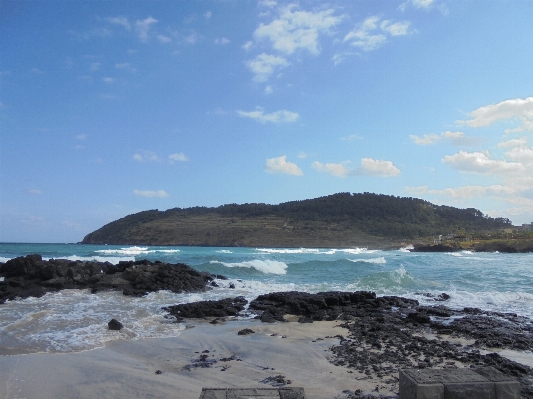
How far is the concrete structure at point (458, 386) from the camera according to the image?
4207 millimetres

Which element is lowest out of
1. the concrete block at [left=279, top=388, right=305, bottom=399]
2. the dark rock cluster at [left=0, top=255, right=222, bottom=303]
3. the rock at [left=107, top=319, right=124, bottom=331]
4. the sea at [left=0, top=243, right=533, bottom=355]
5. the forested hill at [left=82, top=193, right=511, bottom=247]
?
the sea at [left=0, top=243, right=533, bottom=355]

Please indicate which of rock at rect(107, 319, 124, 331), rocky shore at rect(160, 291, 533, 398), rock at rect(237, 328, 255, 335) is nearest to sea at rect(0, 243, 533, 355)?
rock at rect(107, 319, 124, 331)

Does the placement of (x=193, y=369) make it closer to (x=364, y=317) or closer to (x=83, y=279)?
(x=364, y=317)

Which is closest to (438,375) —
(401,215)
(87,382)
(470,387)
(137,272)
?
(470,387)

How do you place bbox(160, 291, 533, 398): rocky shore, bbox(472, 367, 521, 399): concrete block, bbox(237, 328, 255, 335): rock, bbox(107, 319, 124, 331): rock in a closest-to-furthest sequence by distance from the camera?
bbox(472, 367, 521, 399): concrete block, bbox(160, 291, 533, 398): rocky shore, bbox(237, 328, 255, 335): rock, bbox(107, 319, 124, 331): rock

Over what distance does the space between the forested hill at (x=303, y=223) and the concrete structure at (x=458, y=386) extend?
273 ft

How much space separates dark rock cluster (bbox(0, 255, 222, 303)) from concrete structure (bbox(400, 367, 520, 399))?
561 inches

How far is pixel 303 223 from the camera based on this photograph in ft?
325

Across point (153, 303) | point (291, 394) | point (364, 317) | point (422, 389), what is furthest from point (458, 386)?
point (153, 303)

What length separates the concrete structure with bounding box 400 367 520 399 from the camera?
4207 millimetres

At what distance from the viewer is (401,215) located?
343 feet

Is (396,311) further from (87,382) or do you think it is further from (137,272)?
(137,272)

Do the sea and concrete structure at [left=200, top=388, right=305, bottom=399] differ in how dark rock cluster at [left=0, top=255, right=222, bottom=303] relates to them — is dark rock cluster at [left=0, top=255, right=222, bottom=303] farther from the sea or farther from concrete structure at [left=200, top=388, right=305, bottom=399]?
concrete structure at [left=200, top=388, right=305, bottom=399]

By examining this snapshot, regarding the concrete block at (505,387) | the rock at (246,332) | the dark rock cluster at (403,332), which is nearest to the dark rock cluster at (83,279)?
the dark rock cluster at (403,332)
